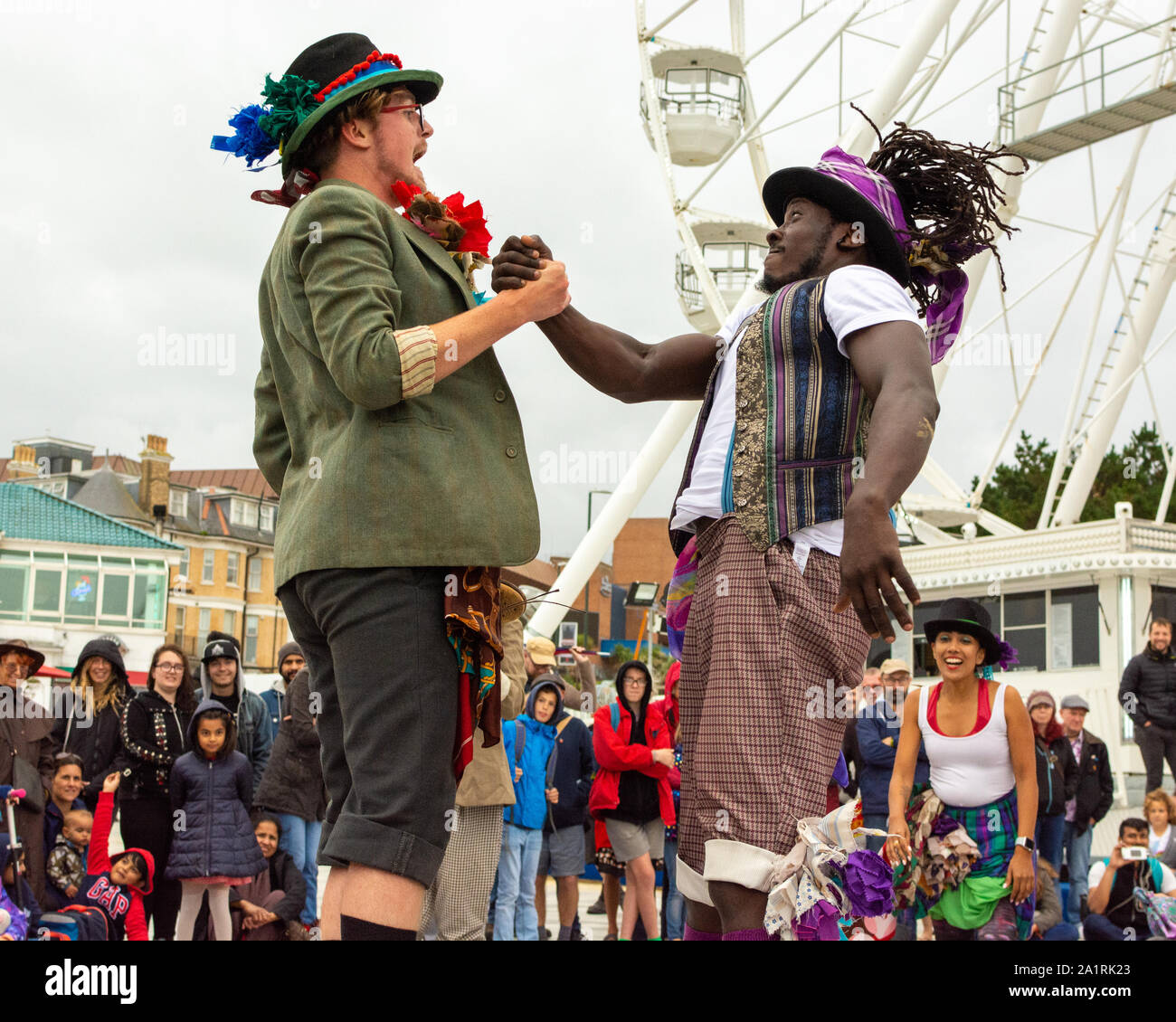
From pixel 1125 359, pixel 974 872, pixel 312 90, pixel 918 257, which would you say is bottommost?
pixel 974 872

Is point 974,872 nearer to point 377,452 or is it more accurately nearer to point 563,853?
point 563,853

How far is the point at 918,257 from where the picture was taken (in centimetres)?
318

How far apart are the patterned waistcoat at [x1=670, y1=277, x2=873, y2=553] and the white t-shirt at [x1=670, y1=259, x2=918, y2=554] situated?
0.03 m

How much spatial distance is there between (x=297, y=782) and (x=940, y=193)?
18.0ft

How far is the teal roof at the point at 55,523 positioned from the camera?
139 feet

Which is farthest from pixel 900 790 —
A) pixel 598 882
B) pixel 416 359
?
pixel 598 882

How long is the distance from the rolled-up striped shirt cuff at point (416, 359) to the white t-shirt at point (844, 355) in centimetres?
70

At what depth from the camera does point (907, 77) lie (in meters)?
17.0

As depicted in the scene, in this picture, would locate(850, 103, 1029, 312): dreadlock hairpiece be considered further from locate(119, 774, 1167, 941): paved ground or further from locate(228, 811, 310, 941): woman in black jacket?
locate(119, 774, 1167, 941): paved ground

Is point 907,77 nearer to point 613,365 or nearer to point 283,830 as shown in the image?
point 283,830

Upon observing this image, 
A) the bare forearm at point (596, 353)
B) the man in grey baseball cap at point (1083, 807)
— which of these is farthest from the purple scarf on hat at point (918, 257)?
the man in grey baseball cap at point (1083, 807)

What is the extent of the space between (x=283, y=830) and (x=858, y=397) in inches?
225

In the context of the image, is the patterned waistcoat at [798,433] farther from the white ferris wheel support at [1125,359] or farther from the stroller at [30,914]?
the white ferris wheel support at [1125,359]
